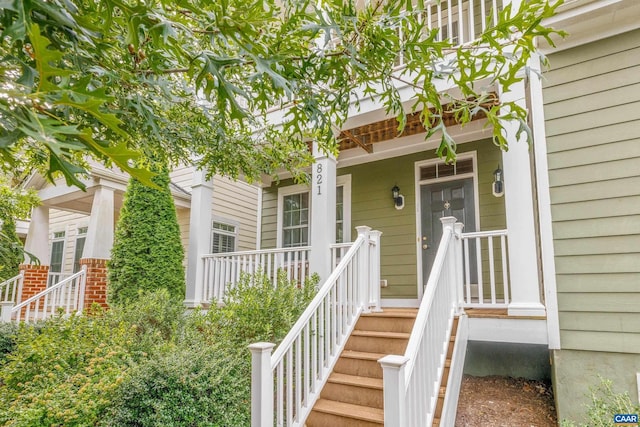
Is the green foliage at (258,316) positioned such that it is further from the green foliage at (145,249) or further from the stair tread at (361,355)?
the green foliage at (145,249)

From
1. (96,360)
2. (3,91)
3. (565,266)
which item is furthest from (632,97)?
(96,360)

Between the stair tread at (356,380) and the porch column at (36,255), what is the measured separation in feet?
22.4

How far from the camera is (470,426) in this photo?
357 cm

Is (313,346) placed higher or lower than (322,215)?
lower

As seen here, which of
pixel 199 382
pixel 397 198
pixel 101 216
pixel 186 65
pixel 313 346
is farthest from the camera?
pixel 101 216

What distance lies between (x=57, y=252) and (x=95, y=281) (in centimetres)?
578

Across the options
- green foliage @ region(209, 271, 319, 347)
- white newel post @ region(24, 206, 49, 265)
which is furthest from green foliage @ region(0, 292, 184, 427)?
white newel post @ region(24, 206, 49, 265)

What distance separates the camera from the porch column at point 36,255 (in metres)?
7.83

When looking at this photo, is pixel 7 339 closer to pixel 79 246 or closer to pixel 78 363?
pixel 78 363

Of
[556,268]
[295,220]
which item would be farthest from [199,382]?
[295,220]

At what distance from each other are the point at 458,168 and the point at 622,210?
280 cm

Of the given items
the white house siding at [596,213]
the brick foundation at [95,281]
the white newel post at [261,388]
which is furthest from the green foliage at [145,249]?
the white house siding at [596,213]

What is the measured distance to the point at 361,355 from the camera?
155 inches

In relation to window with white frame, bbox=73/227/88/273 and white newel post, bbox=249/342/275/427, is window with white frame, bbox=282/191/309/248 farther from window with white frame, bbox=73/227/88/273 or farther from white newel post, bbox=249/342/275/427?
window with white frame, bbox=73/227/88/273
